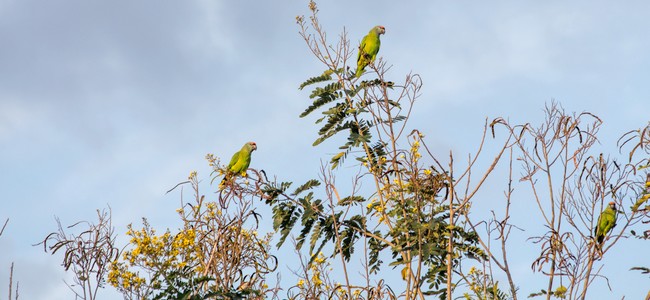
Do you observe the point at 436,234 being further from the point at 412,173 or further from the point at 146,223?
the point at 146,223

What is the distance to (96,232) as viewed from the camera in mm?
5246

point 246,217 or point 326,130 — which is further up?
point 326,130

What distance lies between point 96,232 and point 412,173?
94.3 inches

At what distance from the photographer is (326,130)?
23.8 ft

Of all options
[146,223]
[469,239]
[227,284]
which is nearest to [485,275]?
[469,239]

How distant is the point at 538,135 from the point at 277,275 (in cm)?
244

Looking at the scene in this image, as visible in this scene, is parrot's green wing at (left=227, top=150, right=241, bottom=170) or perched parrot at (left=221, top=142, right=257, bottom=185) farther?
parrot's green wing at (left=227, top=150, right=241, bottom=170)

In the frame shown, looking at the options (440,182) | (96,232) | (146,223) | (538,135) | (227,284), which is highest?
(146,223)

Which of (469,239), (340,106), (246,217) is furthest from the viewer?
(340,106)

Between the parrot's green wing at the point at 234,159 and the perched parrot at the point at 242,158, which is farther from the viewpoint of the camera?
the parrot's green wing at the point at 234,159

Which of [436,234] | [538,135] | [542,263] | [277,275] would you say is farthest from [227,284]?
[538,135]

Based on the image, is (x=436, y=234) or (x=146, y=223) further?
(x=146, y=223)

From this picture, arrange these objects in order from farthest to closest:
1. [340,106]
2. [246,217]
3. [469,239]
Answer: [340,106] < [469,239] < [246,217]

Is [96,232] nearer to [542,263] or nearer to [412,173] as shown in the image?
[412,173]
